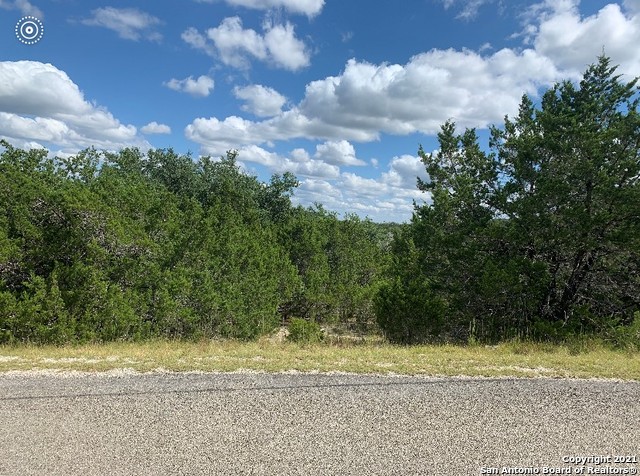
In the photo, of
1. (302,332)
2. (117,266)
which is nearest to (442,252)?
(302,332)

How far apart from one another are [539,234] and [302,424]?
1176cm

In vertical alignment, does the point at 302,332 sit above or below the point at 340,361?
below

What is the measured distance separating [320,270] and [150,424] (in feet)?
67.1

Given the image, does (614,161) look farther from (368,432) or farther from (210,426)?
(210,426)

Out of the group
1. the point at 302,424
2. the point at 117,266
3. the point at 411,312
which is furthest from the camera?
the point at 411,312

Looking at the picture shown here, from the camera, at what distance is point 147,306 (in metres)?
13.3

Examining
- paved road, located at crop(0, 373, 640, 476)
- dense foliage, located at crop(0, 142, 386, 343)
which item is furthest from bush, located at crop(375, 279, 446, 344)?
paved road, located at crop(0, 373, 640, 476)

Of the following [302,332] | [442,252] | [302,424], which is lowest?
[302,332]

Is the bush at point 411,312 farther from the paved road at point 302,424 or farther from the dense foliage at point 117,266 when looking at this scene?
the paved road at point 302,424

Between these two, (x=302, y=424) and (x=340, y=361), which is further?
(x=340, y=361)

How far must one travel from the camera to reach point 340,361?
7.39m

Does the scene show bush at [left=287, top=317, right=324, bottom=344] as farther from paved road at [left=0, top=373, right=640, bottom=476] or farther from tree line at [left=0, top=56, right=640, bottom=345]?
paved road at [left=0, top=373, right=640, bottom=476]

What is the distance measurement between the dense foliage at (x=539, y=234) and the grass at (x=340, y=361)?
5.03 meters

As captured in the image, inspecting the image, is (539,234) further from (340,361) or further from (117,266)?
(117,266)
